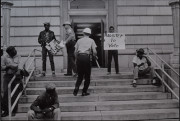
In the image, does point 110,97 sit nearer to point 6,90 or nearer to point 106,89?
point 106,89

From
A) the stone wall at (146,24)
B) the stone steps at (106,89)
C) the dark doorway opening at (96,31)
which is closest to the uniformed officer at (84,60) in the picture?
the stone steps at (106,89)

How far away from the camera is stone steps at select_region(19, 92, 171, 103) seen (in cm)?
858

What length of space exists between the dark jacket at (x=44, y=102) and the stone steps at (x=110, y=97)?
1.50m

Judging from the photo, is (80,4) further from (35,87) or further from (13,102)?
(13,102)

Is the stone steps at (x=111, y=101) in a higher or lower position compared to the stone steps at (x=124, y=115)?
higher

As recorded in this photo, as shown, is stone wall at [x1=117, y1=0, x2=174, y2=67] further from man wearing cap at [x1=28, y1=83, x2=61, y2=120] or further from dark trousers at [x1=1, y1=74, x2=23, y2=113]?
man wearing cap at [x1=28, y1=83, x2=61, y2=120]

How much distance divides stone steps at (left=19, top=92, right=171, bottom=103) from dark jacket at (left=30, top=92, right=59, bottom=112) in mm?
1502

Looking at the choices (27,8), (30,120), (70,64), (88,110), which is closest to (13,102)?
(30,120)

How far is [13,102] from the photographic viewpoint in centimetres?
802

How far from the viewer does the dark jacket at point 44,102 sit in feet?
22.9

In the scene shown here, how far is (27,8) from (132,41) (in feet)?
17.1

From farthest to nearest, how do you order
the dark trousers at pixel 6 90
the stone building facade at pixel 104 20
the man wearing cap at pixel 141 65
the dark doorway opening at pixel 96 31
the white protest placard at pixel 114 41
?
the dark doorway opening at pixel 96 31
the stone building facade at pixel 104 20
the white protest placard at pixel 114 41
the man wearing cap at pixel 141 65
the dark trousers at pixel 6 90

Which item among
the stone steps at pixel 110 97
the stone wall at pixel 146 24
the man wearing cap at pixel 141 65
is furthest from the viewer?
the stone wall at pixel 146 24

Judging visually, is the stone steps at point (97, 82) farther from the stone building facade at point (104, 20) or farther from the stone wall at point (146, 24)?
the stone wall at point (146, 24)
